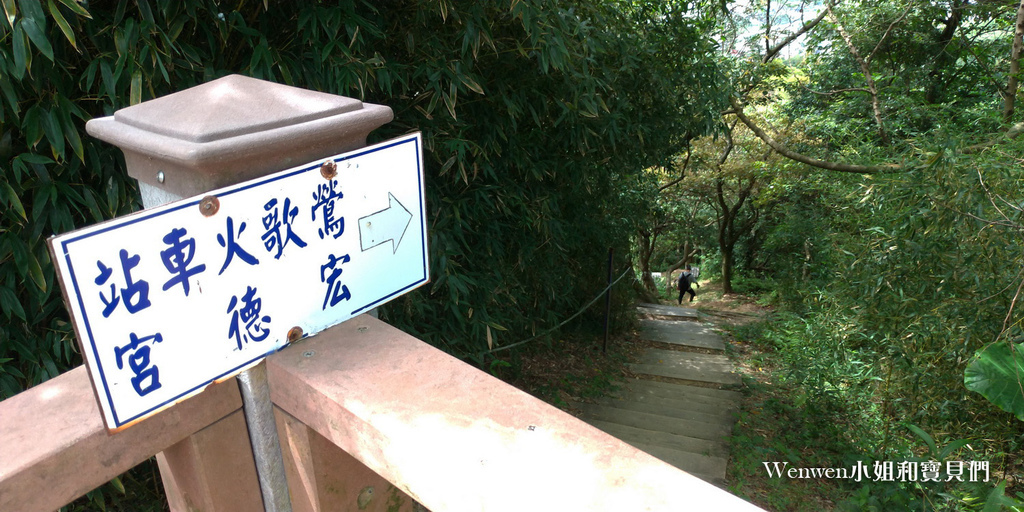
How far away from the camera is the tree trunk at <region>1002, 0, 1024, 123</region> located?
5107 mm

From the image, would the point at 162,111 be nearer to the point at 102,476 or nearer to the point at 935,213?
the point at 102,476

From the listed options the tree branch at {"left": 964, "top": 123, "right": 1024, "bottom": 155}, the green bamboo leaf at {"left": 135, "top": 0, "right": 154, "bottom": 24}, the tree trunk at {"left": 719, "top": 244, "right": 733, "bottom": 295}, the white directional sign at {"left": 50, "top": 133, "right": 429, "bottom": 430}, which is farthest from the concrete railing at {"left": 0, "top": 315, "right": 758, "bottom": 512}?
the tree trunk at {"left": 719, "top": 244, "right": 733, "bottom": 295}

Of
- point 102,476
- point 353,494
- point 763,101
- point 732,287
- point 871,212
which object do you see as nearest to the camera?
point 102,476

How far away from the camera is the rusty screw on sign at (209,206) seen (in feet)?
2.87

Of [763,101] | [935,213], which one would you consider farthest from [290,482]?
[763,101]

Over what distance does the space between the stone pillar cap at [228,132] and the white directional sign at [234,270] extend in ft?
0.15

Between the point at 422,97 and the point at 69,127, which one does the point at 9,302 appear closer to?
the point at 69,127

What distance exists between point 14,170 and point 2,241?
24 cm

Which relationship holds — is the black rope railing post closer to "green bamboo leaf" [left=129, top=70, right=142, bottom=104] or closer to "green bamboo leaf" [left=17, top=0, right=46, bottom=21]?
"green bamboo leaf" [left=129, top=70, right=142, bottom=104]

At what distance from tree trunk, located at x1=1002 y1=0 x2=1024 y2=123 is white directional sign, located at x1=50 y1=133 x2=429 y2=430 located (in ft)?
20.9

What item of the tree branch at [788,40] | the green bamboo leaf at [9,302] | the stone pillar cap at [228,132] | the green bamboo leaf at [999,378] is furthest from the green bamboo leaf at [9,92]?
the tree branch at [788,40]

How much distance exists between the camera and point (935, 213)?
3416mm

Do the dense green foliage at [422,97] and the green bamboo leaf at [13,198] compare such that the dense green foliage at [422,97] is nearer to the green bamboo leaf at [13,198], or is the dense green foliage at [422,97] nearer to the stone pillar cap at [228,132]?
the green bamboo leaf at [13,198]

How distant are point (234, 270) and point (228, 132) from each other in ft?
0.73
